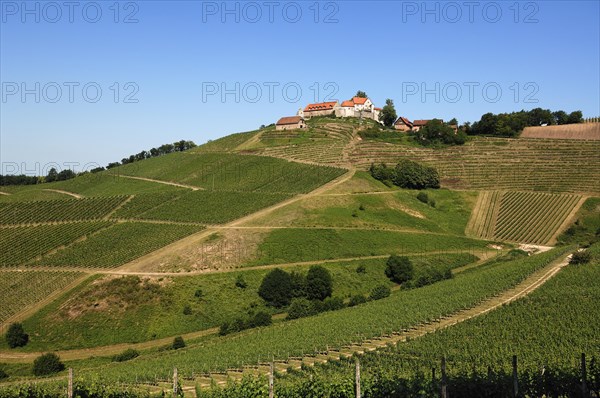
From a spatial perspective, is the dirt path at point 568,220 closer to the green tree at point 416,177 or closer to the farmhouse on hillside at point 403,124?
the green tree at point 416,177

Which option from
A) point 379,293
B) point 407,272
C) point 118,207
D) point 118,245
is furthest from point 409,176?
point 118,245

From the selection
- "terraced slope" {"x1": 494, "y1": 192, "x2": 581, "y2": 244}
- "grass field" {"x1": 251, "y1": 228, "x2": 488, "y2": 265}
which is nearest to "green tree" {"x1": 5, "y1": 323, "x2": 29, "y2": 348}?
"grass field" {"x1": 251, "y1": 228, "x2": 488, "y2": 265}

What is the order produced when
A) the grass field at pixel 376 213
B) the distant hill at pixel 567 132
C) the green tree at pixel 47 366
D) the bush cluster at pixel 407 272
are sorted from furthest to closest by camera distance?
1. the distant hill at pixel 567 132
2. the grass field at pixel 376 213
3. the bush cluster at pixel 407 272
4. the green tree at pixel 47 366

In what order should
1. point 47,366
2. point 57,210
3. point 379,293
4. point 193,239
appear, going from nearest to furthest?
point 47,366, point 379,293, point 193,239, point 57,210

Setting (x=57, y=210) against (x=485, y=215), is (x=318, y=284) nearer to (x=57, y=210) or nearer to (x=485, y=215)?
(x=485, y=215)

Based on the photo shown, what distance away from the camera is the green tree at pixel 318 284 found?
244 ft

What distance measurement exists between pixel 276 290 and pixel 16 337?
28.9 meters

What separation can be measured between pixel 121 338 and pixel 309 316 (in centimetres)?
2042

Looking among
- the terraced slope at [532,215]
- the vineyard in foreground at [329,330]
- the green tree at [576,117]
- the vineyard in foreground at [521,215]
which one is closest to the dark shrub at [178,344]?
the vineyard in foreground at [329,330]

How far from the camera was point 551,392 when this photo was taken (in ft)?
84.7

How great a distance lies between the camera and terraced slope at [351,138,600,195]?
388 ft

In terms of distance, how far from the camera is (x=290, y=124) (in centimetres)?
17588

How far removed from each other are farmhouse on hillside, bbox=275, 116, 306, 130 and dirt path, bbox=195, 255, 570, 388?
115 m

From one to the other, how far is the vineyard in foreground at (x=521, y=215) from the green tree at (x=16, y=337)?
229 feet
